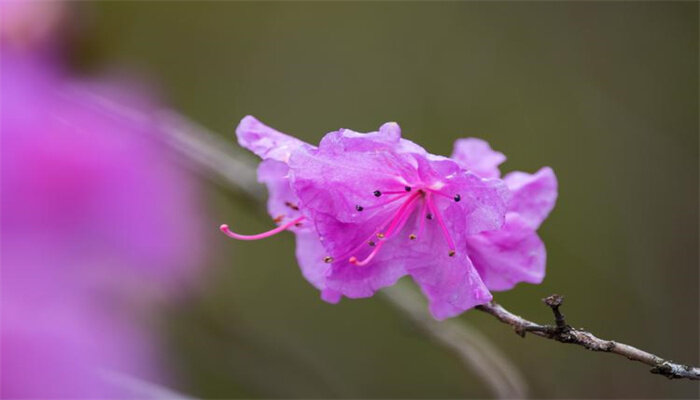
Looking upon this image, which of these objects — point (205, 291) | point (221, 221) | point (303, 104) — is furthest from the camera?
point (303, 104)

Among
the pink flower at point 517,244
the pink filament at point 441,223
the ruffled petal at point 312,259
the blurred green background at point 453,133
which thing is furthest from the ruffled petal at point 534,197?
the blurred green background at point 453,133

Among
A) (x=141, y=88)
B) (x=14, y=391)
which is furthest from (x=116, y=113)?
(x=14, y=391)

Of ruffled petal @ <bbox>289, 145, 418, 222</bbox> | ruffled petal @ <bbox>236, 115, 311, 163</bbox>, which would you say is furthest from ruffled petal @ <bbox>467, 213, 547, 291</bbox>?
ruffled petal @ <bbox>236, 115, 311, 163</bbox>

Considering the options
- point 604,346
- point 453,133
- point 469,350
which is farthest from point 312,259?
point 453,133

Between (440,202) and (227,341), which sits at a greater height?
(440,202)

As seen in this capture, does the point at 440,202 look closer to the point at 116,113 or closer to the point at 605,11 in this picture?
the point at 116,113

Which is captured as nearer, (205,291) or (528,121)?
(205,291)

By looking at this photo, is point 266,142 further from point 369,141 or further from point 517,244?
point 517,244
